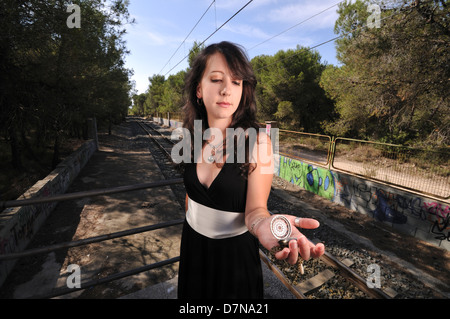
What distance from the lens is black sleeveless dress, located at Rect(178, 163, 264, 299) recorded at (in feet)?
4.02

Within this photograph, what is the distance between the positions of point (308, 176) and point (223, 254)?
9219 mm

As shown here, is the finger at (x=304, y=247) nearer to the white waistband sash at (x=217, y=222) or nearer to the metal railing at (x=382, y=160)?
the white waistband sash at (x=217, y=222)

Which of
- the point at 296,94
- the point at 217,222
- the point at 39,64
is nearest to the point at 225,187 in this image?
the point at 217,222

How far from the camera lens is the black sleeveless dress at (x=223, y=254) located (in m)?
1.22

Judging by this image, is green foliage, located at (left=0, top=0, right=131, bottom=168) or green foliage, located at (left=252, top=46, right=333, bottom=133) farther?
green foliage, located at (left=252, top=46, right=333, bottom=133)

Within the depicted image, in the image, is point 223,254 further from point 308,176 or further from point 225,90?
point 308,176

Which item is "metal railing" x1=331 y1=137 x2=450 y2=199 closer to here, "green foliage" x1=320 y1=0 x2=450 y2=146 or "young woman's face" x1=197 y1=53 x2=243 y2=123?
"green foliage" x1=320 y1=0 x2=450 y2=146

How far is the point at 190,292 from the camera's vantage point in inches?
61.1

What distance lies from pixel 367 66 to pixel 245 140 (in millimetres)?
11441

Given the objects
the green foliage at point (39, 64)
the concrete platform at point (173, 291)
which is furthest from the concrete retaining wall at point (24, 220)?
the concrete platform at point (173, 291)

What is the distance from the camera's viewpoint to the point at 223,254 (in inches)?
53.6

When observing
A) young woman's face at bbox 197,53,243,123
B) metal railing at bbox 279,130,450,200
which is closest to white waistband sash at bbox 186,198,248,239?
young woman's face at bbox 197,53,243,123
